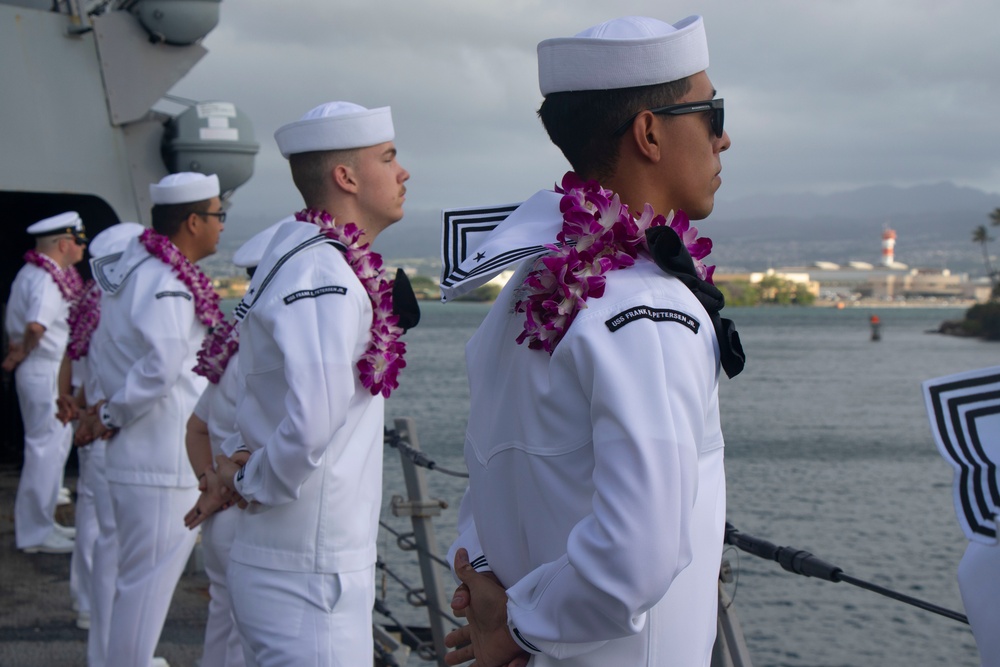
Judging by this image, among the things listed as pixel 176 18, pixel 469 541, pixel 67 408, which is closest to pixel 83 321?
pixel 67 408

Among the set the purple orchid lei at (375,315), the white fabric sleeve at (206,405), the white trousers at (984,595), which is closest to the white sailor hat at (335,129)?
the purple orchid lei at (375,315)

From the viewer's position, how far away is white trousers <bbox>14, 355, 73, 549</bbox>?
7.47 metres

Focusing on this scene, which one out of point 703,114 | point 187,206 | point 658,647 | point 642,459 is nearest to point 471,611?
point 658,647

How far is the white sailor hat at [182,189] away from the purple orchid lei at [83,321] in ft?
3.11

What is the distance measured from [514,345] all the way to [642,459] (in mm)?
440

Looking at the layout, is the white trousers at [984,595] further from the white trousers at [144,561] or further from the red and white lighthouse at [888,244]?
the red and white lighthouse at [888,244]

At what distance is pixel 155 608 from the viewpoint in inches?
173

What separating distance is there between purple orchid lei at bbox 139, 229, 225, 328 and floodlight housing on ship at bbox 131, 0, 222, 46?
437 centimetres

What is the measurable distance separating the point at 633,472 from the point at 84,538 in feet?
16.9

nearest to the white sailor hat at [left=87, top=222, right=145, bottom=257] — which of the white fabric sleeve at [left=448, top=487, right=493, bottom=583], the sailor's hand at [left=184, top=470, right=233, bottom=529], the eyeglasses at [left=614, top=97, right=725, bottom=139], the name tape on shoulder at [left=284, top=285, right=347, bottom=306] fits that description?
the sailor's hand at [left=184, top=470, right=233, bottom=529]

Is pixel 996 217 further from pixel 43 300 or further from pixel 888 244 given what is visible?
pixel 888 244

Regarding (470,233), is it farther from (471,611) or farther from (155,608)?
(155,608)

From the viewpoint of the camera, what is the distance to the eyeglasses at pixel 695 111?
1820mm

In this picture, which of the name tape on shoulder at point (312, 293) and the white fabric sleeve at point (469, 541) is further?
the name tape on shoulder at point (312, 293)
